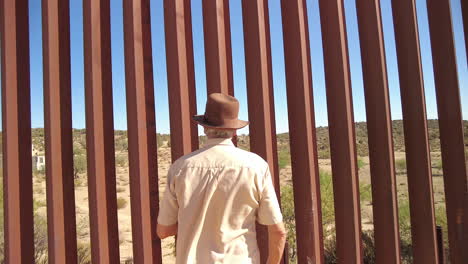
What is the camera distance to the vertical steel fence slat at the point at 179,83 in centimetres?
247

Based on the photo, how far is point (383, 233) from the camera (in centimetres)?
235

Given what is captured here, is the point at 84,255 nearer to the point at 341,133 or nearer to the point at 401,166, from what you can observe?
the point at 341,133

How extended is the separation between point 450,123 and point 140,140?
2245mm

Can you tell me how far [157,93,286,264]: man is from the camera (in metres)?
1.65

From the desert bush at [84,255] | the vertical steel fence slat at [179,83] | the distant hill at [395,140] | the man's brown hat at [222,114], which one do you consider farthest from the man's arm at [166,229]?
the distant hill at [395,140]

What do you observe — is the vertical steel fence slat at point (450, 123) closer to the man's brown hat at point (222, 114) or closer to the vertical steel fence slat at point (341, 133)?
the vertical steel fence slat at point (341, 133)

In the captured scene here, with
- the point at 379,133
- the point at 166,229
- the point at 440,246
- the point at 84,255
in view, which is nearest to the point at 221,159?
the point at 166,229

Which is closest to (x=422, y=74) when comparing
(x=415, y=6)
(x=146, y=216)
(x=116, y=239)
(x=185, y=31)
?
(x=415, y=6)

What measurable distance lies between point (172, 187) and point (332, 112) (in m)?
1.35

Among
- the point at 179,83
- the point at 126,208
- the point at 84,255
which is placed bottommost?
the point at 126,208

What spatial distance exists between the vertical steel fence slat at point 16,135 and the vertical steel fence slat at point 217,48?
66.3 inches

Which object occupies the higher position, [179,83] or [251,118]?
[179,83]

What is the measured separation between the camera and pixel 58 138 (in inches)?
103

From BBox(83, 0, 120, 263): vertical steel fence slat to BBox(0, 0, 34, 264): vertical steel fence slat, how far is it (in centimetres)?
69
